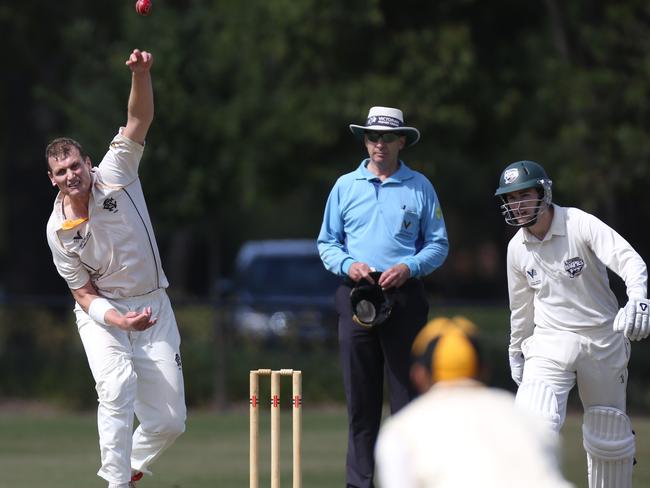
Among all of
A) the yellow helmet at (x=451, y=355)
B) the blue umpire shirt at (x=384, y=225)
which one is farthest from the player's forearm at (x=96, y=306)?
the yellow helmet at (x=451, y=355)

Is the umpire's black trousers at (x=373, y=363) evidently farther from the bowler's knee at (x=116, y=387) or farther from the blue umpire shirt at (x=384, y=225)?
the bowler's knee at (x=116, y=387)

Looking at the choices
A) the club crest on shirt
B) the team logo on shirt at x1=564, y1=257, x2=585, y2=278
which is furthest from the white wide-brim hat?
the team logo on shirt at x1=564, y1=257, x2=585, y2=278

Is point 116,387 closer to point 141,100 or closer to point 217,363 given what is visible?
point 141,100

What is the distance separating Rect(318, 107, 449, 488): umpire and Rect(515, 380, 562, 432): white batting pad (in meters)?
0.76

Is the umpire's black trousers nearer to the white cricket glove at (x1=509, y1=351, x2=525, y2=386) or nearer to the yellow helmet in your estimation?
the white cricket glove at (x1=509, y1=351, x2=525, y2=386)

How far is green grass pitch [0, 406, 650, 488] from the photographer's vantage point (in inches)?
349

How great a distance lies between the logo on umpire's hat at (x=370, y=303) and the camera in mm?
6863

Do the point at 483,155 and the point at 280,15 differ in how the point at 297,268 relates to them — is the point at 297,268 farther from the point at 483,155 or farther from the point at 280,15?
the point at 280,15

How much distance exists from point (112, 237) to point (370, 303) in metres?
1.29

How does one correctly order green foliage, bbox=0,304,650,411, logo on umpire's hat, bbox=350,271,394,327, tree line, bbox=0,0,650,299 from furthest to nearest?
tree line, bbox=0,0,650,299, green foliage, bbox=0,304,650,411, logo on umpire's hat, bbox=350,271,394,327

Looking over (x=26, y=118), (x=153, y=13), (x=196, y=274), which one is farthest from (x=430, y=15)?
(x=196, y=274)

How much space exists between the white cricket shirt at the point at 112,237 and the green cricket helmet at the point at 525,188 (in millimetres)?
1727

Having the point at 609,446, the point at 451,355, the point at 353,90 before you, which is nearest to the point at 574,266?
the point at 609,446

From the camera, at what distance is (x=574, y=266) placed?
652 cm
